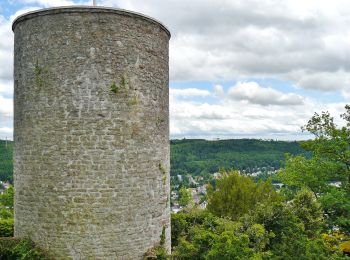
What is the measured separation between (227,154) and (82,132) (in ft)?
449

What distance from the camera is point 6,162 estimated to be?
268 feet

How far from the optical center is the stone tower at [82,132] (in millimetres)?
10430

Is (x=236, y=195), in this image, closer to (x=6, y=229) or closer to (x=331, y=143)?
(x=331, y=143)

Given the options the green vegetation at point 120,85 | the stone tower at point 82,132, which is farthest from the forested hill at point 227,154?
the green vegetation at point 120,85

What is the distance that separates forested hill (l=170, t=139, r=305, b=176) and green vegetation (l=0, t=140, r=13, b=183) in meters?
61.8

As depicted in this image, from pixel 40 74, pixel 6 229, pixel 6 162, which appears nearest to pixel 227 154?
pixel 6 162

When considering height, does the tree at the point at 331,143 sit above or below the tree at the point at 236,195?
above

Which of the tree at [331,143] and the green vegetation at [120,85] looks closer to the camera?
the green vegetation at [120,85]

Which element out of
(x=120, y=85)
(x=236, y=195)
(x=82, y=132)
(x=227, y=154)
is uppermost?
(x=120, y=85)

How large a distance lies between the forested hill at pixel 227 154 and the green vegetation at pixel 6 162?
6179 cm

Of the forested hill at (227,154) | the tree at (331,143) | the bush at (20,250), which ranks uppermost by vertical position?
the tree at (331,143)

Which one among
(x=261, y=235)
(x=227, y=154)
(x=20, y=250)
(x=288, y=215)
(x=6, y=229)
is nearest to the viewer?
(x=20, y=250)

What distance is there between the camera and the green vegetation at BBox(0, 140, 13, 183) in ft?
241

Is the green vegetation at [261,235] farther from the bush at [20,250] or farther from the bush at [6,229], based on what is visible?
the bush at [6,229]
